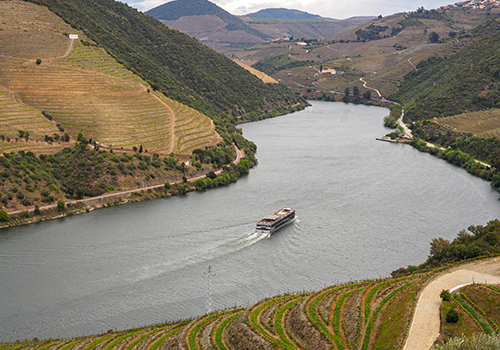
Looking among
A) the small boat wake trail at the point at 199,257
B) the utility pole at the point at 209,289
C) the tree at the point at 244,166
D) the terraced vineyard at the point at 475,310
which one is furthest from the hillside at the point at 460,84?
the terraced vineyard at the point at 475,310

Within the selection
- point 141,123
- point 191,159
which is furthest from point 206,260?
point 141,123

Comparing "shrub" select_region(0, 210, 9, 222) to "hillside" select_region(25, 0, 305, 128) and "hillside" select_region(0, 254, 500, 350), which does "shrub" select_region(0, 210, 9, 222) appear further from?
"hillside" select_region(25, 0, 305, 128)

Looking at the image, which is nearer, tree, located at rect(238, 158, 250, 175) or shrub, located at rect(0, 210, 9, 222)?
shrub, located at rect(0, 210, 9, 222)

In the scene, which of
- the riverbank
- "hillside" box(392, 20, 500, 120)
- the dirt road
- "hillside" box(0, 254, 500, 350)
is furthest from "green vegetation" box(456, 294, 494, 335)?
"hillside" box(392, 20, 500, 120)

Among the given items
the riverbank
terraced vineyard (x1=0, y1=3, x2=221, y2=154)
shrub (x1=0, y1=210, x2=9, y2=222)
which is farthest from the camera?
terraced vineyard (x1=0, y1=3, x2=221, y2=154)

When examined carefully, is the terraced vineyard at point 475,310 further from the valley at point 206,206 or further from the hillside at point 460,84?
the hillside at point 460,84

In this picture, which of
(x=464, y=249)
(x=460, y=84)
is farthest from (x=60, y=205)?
(x=460, y=84)
